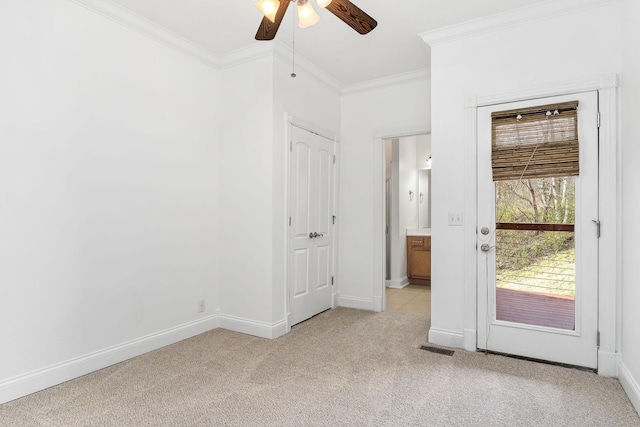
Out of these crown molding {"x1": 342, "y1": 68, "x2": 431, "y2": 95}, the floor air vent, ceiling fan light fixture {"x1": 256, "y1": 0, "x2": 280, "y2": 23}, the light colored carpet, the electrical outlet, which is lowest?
the floor air vent

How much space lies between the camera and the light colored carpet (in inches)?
80.5

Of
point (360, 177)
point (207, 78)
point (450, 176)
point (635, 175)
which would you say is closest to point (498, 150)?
point (450, 176)

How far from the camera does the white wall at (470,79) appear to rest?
265 cm

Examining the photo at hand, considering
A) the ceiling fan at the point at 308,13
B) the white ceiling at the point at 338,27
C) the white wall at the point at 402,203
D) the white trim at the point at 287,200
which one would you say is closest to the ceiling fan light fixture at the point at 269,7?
A: the ceiling fan at the point at 308,13

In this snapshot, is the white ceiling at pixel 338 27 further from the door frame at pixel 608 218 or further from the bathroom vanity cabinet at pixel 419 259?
the bathroom vanity cabinet at pixel 419 259

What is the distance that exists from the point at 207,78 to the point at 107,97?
3.55 feet

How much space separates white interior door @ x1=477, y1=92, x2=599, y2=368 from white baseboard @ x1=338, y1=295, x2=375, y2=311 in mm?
1523

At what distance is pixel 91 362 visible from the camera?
2.63 m

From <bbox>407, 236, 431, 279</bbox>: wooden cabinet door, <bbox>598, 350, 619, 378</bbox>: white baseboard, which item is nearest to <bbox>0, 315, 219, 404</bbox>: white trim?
<bbox>598, 350, 619, 378</bbox>: white baseboard

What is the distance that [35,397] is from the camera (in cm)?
228

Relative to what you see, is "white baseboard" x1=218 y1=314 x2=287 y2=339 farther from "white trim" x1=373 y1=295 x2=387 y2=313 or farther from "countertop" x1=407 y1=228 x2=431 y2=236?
"countertop" x1=407 y1=228 x2=431 y2=236

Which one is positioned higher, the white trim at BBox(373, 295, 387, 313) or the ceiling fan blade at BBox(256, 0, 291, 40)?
the ceiling fan blade at BBox(256, 0, 291, 40)

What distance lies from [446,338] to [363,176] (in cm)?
203

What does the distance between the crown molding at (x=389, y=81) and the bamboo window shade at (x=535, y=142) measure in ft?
4.27
